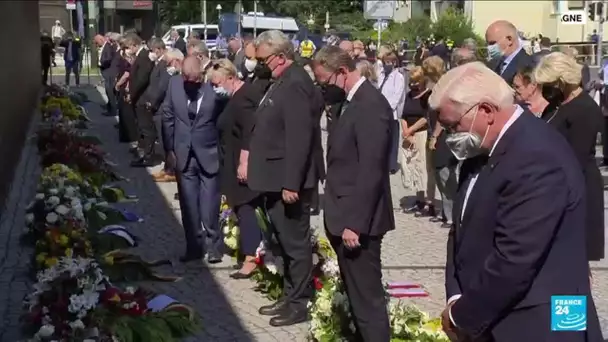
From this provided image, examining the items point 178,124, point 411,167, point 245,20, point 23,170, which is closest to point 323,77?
point 178,124

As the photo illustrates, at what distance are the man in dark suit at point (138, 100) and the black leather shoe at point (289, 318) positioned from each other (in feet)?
28.3

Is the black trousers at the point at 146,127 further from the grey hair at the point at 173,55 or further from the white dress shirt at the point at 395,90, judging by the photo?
the white dress shirt at the point at 395,90

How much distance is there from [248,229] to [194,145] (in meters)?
0.87

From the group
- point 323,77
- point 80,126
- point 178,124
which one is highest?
point 323,77

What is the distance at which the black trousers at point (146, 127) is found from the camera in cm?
1541

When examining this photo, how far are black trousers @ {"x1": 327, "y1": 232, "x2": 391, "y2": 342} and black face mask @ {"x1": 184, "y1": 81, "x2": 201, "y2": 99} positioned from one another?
3.33 m

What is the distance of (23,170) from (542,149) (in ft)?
37.1

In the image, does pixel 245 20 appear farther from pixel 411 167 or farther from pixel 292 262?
pixel 292 262

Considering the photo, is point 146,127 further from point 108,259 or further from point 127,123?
Answer: point 108,259

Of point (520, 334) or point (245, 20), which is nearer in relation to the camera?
point (520, 334)

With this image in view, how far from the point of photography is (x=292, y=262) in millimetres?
6988

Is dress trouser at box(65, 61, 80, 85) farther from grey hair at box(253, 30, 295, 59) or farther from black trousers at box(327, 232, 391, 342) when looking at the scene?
black trousers at box(327, 232, 391, 342)

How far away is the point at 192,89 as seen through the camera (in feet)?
28.5

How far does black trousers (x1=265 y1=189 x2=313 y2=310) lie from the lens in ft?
22.6
